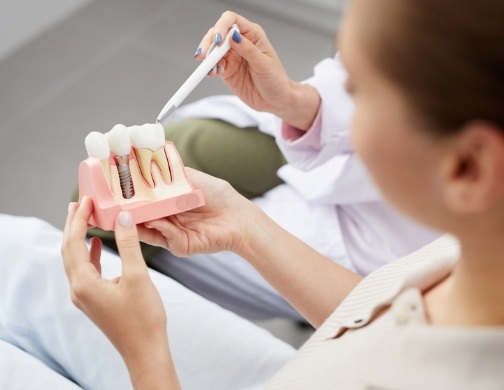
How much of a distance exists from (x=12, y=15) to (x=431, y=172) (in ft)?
6.99

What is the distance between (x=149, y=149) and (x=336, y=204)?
0.52 metres

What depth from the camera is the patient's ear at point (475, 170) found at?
466 millimetres

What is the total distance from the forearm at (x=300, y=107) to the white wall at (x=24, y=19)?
1413 mm

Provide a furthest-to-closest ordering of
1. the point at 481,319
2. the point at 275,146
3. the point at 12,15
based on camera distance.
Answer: the point at 12,15
the point at 275,146
the point at 481,319

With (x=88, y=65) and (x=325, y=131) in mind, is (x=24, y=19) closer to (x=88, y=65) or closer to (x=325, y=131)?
(x=88, y=65)

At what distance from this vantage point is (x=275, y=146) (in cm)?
149

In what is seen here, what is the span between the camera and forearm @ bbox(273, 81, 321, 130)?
1228 mm

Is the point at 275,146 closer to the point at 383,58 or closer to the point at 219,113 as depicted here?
the point at 219,113

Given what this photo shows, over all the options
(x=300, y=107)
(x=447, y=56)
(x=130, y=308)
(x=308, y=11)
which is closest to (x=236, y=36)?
(x=300, y=107)

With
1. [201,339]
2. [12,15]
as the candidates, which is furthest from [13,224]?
[12,15]

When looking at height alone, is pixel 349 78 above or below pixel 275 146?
below

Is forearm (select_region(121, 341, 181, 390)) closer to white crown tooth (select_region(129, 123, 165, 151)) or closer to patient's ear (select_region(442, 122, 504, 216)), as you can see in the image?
white crown tooth (select_region(129, 123, 165, 151))

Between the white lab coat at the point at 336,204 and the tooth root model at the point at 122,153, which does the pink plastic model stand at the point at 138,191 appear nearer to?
the tooth root model at the point at 122,153

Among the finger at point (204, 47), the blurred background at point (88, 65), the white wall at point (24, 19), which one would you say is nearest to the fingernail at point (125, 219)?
the finger at point (204, 47)
